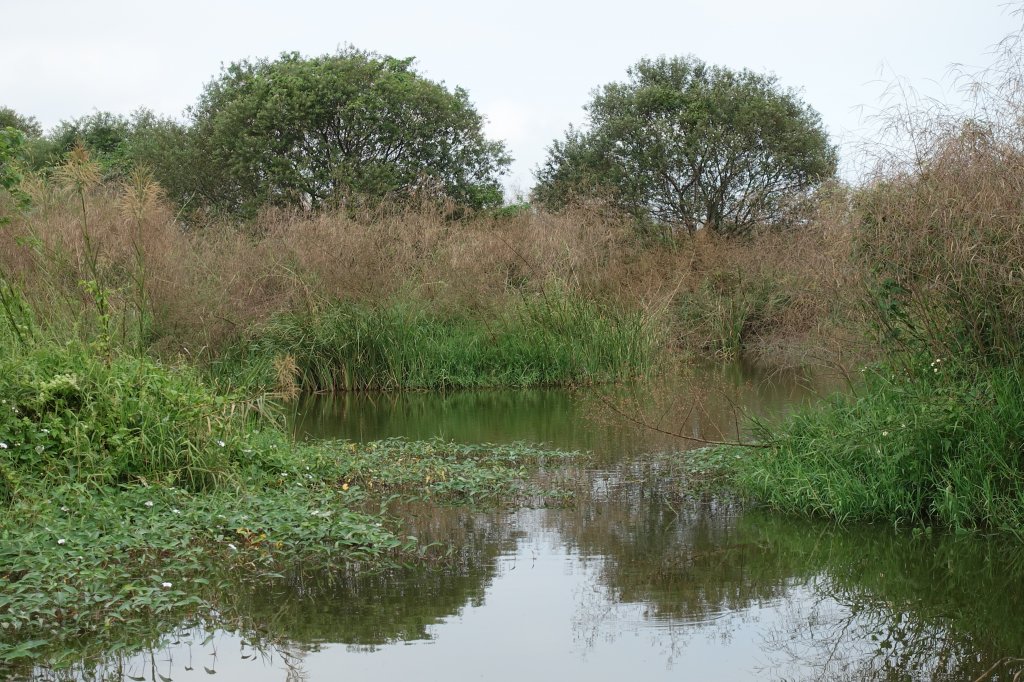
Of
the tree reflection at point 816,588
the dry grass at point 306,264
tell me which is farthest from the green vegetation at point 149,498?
the dry grass at point 306,264

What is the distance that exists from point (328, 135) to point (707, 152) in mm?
11391

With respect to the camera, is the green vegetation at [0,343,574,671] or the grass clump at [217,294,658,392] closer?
the green vegetation at [0,343,574,671]

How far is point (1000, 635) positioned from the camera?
508cm

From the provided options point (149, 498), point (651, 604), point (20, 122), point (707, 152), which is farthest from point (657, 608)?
point (20, 122)

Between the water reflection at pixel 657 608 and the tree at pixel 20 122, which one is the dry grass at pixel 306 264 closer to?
the water reflection at pixel 657 608

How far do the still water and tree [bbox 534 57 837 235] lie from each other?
23764mm

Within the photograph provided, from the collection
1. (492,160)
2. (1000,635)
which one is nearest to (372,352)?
(1000,635)

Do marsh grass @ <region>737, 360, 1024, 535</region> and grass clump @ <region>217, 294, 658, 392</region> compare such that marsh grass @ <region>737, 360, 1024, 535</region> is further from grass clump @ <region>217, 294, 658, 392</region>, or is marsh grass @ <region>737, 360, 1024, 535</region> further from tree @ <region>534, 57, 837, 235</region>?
tree @ <region>534, 57, 837, 235</region>

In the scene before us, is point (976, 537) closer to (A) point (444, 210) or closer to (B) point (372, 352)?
(B) point (372, 352)

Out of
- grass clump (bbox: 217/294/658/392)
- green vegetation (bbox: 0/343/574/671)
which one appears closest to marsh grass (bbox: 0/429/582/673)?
green vegetation (bbox: 0/343/574/671)

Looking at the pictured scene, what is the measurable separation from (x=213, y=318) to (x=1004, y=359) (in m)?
11.3

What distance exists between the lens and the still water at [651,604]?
482cm

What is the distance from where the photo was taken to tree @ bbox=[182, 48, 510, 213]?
98.6 ft

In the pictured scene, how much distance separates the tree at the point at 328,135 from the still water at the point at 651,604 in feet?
75.8
